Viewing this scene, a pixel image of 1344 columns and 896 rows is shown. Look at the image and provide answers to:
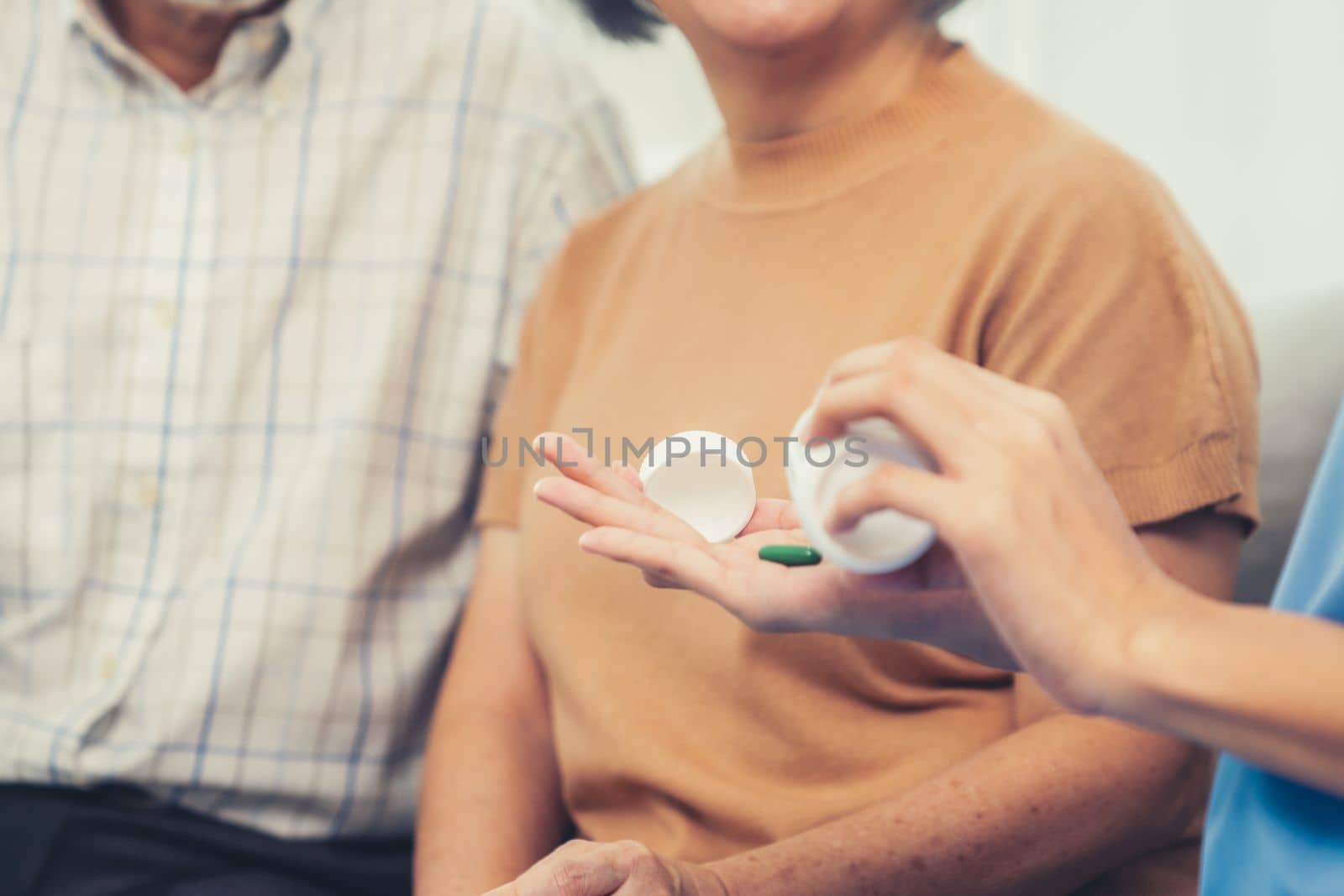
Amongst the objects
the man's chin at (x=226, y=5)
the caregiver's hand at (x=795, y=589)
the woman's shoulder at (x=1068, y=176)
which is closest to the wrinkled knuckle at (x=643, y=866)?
the caregiver's hand at (x=795, y=589)

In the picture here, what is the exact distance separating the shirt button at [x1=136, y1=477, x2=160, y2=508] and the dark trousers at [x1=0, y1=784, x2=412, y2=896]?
0.82 ft

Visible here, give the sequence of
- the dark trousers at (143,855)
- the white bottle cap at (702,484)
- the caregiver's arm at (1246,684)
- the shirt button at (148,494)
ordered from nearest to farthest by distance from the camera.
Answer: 1. the caregiver's arm at (1246,684)
2. the white bottle cap at (702,484)
3. the dark trousers at (143,855)
4. the shirt button at (148,494)

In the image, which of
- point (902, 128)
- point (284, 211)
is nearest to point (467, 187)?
point (284, 211)

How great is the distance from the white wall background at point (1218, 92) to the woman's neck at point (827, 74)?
0.31 m

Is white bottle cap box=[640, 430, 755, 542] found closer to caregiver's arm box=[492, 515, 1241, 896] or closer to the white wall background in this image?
caregiver's arm box=[492, 515, 1241, 896]

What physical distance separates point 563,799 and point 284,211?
60 cm

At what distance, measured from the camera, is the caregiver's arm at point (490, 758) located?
36.9 inches

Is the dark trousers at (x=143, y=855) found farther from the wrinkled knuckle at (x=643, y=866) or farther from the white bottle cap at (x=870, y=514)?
the white bottle cap at (x=870, y=514)

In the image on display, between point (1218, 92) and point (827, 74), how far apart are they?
810 millimetres

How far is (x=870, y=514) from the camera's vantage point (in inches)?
19.8

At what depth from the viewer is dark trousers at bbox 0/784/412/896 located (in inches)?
40.1

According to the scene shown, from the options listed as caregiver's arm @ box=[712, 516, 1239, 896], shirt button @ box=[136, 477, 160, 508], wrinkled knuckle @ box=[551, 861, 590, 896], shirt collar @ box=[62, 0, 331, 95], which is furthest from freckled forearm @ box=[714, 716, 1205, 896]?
shirt collar @ box=[62, 0, 331, 95]

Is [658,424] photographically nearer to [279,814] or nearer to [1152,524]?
[1152,524]

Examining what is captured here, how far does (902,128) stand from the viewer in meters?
0.88
